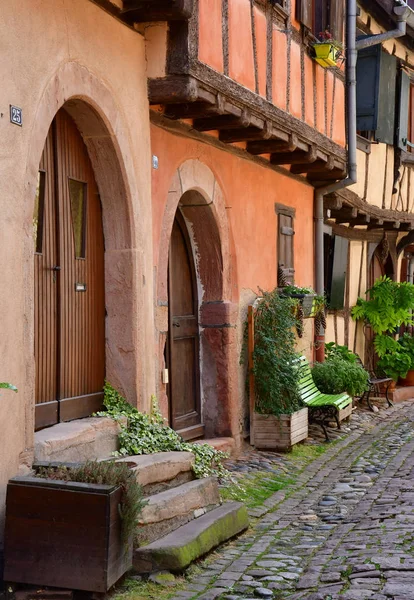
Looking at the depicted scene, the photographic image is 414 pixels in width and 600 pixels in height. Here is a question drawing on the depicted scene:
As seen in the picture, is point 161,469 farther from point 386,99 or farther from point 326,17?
point 386,99

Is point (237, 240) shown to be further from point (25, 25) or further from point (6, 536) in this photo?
point (6, 536)

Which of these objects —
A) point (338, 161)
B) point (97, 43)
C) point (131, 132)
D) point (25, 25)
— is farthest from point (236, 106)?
point (338, 161)

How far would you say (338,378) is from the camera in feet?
36.6

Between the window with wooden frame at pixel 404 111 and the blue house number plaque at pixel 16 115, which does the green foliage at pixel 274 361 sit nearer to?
the blue house number plaque at pixel 16 115

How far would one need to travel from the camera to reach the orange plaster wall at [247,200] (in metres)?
7.56

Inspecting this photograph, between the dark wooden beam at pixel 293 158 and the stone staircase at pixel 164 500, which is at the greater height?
the dark wooden beam at pixel 293 158

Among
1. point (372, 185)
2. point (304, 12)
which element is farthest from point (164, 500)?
point (372, 185)

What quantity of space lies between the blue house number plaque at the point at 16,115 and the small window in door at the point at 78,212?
1253 millimetres

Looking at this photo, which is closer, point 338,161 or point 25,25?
point 25,25

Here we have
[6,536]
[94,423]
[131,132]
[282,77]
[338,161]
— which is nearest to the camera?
[6,536]

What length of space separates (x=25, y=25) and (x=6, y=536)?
2.64 meters

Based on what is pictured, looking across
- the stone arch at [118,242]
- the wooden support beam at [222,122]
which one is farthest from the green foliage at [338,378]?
the stone arch at [118,242]

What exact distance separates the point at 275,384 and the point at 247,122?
2.56 metres

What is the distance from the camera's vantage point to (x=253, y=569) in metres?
5.36
